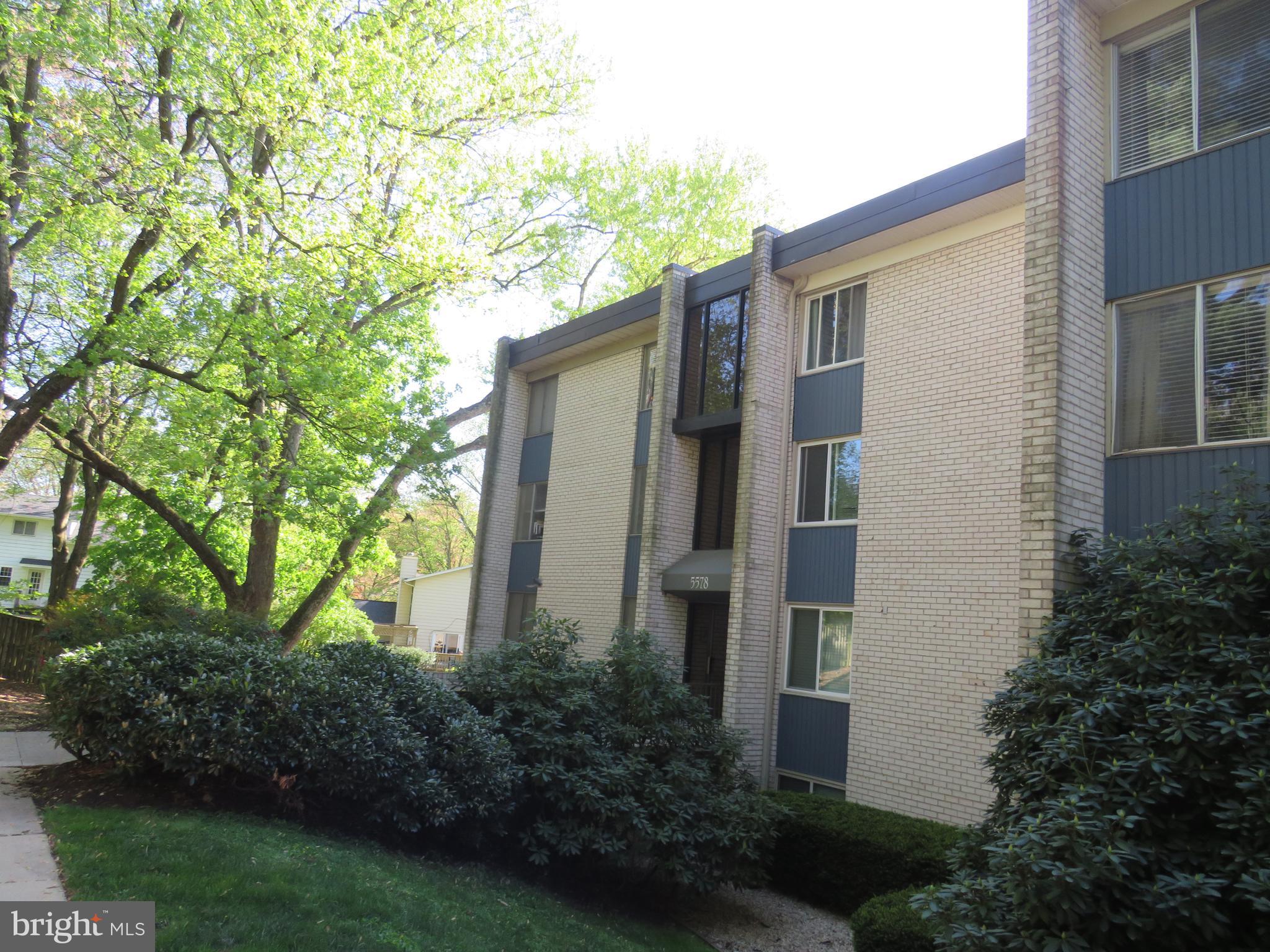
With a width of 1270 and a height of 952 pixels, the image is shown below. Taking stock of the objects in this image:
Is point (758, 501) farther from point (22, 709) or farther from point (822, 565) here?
point (22, 709)

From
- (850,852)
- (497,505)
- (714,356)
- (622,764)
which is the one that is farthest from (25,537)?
Result: (850,852)

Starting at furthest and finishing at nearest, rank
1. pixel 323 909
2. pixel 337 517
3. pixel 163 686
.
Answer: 1. pixel 337 517
2. pixel 163 686
3. pixel 323 909

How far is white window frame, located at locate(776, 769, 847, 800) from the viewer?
12.2m

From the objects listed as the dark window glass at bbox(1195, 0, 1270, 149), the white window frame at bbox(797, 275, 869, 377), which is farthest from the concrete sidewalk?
the white window frame at bbox(797, 275, 869, 377)

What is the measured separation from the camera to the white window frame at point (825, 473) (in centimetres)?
1293

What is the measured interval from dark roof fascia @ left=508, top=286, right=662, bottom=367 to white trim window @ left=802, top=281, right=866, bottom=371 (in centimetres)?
360

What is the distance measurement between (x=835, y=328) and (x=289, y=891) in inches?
439

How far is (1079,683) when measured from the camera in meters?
5.99

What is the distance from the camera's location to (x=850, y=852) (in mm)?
9789

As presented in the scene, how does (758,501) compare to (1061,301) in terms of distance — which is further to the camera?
(758,501)

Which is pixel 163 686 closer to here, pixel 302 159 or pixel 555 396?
pixel 302 159

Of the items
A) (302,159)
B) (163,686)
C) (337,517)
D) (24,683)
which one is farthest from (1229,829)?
(24,683)

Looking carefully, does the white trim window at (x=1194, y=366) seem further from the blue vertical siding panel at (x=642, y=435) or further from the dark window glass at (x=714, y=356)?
the blue vertical siding panel at (x=642, y=435)

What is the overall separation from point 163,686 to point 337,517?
33.9ft
